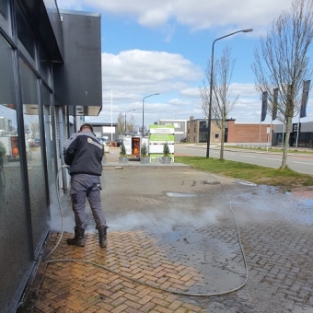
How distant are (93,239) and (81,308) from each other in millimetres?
1841

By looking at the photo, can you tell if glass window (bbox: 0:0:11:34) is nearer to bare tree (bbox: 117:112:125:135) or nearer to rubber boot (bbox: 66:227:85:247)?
rubber boot (bbox: 66:227:85:247)

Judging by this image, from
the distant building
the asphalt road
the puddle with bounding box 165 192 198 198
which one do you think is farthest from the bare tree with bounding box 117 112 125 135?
the puddle with bounding box 165 192 198 198

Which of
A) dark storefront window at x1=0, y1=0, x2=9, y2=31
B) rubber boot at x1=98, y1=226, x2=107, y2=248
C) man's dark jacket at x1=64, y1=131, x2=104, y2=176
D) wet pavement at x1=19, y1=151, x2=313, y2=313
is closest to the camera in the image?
dark storefront window at x1=0, y1=0, x2=9, y2=31

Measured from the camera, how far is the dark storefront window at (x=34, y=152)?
371cm

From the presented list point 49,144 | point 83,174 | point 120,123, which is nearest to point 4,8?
point 83,174

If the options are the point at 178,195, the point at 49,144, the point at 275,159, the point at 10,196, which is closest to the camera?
the point at 10,196

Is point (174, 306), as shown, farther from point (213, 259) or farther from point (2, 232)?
point (2, 232)

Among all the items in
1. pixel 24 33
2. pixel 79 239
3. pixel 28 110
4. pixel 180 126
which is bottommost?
pixel 79 239

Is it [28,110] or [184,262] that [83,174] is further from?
[184,262]

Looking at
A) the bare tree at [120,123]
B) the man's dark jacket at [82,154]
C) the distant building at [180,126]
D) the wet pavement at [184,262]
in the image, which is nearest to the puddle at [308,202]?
the wet pavement at [184,262]

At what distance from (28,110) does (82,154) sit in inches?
37.3

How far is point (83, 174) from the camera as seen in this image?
165 inches

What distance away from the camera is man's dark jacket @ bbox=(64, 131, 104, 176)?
4.16 metres

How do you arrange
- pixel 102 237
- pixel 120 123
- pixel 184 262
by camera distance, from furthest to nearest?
pixel 120 123, pixel 102 237, pixel 184 262
